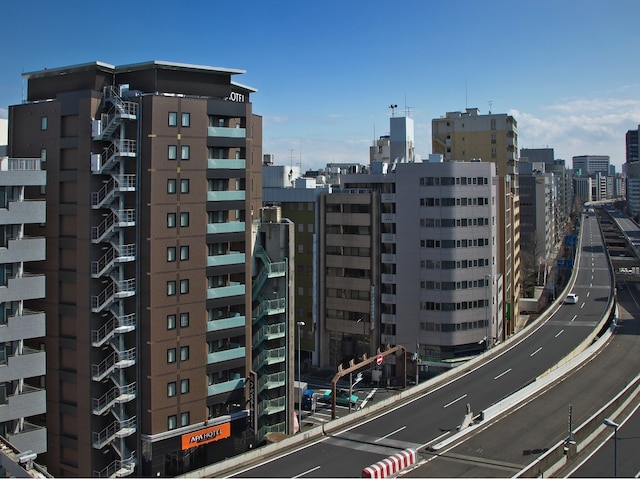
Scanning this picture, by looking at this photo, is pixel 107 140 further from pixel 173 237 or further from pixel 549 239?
pixel 549 239

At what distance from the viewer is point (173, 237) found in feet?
148

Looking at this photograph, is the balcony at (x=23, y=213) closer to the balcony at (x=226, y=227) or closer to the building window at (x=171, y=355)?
the balcony at (x=226, y=227)

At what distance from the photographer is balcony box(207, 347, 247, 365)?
47.5 metres

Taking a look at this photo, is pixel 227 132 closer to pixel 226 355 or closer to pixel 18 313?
pixel 226 355

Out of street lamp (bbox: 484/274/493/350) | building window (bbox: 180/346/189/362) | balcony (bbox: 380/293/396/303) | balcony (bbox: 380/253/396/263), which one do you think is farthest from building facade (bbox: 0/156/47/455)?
street lamp (bbox: 484/274/493/350)

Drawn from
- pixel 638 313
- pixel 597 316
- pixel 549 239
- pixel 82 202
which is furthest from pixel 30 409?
pixel 549 239

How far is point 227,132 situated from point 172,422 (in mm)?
20391

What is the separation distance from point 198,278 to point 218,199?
18.9 ft

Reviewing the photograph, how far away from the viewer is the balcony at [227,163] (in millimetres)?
47312

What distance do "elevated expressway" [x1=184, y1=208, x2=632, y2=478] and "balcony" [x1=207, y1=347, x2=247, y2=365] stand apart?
964cm

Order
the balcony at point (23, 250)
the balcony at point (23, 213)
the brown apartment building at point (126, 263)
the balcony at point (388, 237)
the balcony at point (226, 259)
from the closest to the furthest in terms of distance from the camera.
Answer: the balcony at point (23, 213) → the balcony at point (23, 250) → the brown apartment building at point (126, 263) → the balcony at point (226, 259) → the balcony at point (388, 237)

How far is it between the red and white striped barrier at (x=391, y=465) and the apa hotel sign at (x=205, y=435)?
14816mm

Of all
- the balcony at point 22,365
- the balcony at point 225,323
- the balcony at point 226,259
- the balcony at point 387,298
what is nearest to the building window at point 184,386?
the balcony at point 225,323

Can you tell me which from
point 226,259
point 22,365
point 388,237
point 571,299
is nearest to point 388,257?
point 388,237
